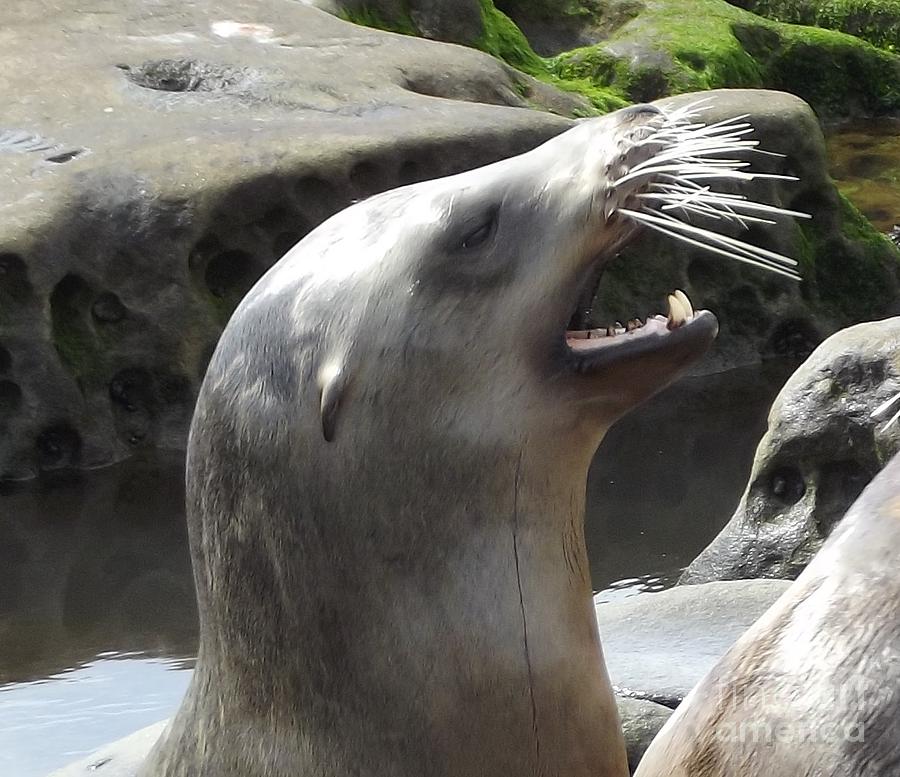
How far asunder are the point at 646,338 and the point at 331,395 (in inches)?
19.3

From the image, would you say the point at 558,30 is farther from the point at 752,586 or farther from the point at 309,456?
the point at 309,456

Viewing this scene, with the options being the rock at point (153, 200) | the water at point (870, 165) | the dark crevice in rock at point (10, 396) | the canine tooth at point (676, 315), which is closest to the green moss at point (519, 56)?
the water at point (870, 165)

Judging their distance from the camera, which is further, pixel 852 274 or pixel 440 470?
pixel 852 274

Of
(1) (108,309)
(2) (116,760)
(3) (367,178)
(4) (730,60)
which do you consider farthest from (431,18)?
(2) (116,760)

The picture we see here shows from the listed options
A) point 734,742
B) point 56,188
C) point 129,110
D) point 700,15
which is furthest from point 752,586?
point 700,15

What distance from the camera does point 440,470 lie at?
2.66 m

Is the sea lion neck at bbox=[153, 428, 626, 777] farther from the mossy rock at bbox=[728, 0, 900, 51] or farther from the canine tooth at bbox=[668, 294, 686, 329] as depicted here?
the mossy rock at bbox=[728, 0, 900, 51]

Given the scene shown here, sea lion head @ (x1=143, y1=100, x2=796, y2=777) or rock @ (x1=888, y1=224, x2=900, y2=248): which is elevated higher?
sea lion head @ (x1=143, y1=100, x2=796, y2=777)

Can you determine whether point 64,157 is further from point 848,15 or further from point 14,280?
point 848,15

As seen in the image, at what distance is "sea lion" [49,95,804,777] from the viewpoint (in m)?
2.66

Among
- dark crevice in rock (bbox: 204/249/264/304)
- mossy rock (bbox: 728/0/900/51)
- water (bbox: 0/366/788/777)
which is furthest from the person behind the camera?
mossy rock (bbox: 728/0/900/51)

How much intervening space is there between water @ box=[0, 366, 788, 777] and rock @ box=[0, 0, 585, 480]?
324 millimetres

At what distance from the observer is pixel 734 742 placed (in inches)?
73.0

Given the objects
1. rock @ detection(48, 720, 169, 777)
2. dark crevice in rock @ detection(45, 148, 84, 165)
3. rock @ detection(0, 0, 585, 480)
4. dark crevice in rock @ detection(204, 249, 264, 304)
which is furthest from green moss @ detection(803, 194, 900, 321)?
rock @ detection(48, 720, 169, 777)
